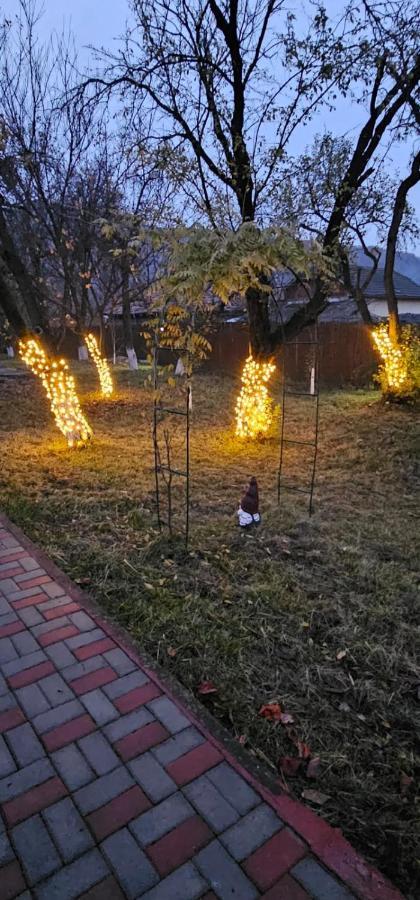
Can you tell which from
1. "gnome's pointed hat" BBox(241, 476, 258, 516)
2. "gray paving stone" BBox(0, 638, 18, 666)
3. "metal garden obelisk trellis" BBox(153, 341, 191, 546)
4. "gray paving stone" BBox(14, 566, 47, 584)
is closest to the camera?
"gray paving stone" BBox(0, 638, 18, 666)

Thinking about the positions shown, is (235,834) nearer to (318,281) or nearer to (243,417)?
(243,417)

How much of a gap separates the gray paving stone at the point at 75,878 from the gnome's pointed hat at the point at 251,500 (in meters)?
Answer: 2.53

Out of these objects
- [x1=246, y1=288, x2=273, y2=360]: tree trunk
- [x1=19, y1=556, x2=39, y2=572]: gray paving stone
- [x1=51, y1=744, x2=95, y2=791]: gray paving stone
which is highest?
[x1=246, y1=288, x2=273, y2=360]: tree trunk

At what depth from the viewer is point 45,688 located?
80.8 inches

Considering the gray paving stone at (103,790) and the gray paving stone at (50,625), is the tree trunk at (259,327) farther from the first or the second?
the gray paving stone at (103,790)

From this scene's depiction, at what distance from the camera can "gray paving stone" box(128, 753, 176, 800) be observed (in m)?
1.58

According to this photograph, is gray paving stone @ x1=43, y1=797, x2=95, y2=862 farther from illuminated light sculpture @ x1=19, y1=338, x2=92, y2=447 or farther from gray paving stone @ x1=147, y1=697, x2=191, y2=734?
illuminated light sculpture @ x1=19, y1=338, x2=92, y2=447

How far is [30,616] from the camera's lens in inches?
102

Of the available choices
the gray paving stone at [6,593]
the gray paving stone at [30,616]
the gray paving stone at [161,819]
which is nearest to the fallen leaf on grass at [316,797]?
the gray paving stone at [161,819]

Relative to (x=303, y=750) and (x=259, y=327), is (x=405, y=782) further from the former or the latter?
(x=259, y=327)

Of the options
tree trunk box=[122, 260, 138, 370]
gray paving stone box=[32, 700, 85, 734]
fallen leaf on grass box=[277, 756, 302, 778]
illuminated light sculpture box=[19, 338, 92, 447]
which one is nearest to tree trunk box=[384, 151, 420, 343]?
illuminated light sculpture box=[19, 338, 92, 447]

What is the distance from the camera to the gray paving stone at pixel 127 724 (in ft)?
5.95

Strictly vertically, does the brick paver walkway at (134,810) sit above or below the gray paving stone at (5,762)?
below

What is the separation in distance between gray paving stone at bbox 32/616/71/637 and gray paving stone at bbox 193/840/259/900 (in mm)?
1393
